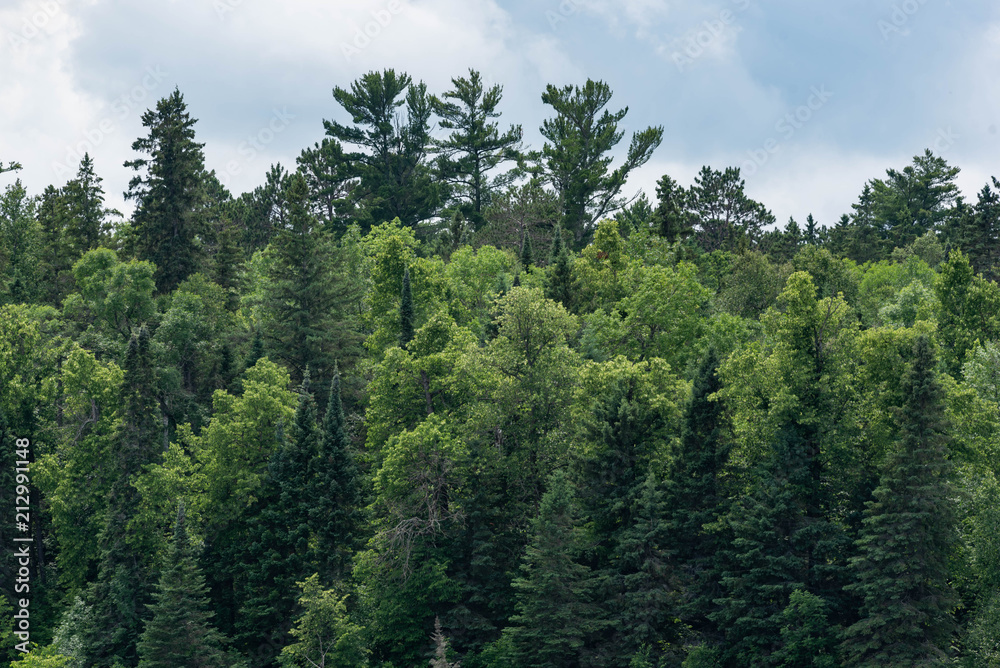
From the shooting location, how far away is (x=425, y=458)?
158ft

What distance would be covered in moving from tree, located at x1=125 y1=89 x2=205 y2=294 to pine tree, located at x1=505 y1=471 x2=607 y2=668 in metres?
46.3

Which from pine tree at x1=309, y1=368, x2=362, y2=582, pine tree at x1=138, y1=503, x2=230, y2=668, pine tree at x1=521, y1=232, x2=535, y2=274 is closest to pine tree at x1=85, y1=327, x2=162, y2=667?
pine tree at x1=138, y1=503, x2=230, y2=668

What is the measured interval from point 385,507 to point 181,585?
10270mm

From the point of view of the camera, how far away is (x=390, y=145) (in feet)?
339

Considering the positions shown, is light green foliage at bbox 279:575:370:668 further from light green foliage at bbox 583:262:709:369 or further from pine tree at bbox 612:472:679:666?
light green foliage at bbox 583:262:709:369

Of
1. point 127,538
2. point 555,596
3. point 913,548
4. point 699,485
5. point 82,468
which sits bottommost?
point 555,596

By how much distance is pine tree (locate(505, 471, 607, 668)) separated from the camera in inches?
1720

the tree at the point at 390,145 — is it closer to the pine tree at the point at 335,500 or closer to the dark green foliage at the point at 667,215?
the dark green foliage at the point at 667,215

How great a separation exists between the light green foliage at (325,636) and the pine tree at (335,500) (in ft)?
20.2

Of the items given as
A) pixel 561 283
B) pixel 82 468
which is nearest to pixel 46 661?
pixel 82 468

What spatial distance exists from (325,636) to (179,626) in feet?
25.8

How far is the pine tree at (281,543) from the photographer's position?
1999 inches

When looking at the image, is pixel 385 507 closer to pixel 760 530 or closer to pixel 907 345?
pixel 760 530

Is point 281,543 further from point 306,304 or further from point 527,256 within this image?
point 527,256
